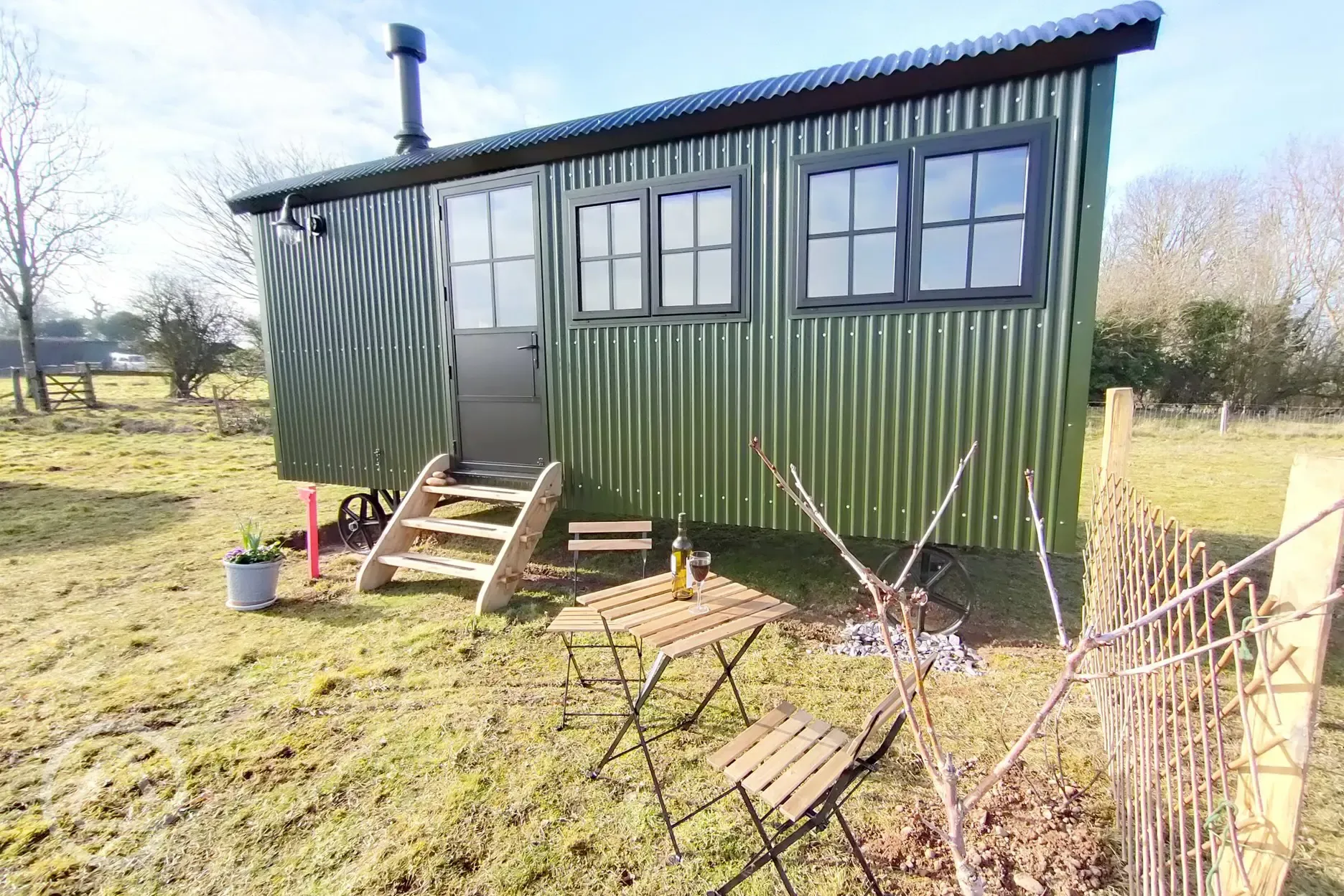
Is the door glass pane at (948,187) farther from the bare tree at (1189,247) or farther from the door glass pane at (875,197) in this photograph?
the bare tree at (1189,247)

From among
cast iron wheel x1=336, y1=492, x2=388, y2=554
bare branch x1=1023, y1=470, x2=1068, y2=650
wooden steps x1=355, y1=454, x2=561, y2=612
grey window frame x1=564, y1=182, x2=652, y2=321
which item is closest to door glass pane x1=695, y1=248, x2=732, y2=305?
grey window frame x1=564, y1=182, x2=652, y2=321

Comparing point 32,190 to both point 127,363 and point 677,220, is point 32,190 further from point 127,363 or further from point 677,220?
point 677,220

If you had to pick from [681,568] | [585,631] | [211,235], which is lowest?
[585,631]

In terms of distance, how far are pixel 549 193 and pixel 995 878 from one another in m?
4.53

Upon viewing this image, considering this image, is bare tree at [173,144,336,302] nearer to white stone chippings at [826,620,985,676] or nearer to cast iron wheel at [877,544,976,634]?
cast iron wheel at [877,544,976,634]

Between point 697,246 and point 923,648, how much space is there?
2.86 m

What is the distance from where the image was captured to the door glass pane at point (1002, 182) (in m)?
3.20

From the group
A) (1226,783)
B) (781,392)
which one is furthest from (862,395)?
(1226,783)

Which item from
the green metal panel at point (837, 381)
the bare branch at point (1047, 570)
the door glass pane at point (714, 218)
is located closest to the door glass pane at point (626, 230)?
the green metal panel at point (837, 381)

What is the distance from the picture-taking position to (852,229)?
3.59m

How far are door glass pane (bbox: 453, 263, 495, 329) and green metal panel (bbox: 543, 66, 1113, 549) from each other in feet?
2.09

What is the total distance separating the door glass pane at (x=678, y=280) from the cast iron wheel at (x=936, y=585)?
218 centimetres

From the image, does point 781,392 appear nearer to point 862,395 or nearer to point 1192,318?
point 862,395

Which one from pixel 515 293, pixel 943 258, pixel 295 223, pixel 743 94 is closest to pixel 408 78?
pixel 295 223
